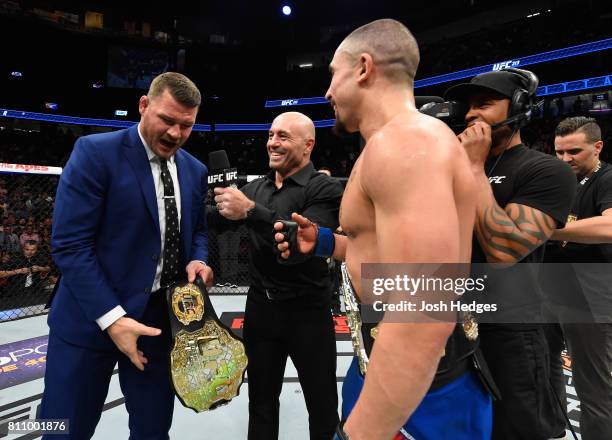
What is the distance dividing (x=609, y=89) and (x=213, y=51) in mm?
14990

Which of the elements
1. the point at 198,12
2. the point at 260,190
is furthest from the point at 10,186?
the point at 198,12

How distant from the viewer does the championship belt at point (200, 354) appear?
1302 mm

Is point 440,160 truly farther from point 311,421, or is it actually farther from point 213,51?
point 213,51

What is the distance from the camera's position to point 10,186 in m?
9.16

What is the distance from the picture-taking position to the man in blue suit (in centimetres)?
132

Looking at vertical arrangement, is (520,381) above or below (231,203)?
below

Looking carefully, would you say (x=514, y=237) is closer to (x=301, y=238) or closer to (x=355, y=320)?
(x=355, y=320)

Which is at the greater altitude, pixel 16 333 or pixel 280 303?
pixel 280 303

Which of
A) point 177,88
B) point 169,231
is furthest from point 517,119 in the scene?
point 169,231

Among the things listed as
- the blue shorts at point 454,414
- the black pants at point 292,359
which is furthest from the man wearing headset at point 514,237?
the black pants at point 292,359

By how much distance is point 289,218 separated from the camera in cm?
202

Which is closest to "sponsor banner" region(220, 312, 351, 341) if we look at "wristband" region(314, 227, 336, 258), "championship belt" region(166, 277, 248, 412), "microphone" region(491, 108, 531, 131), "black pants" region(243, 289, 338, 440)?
"black pants" region(243, 289, 338, 440)

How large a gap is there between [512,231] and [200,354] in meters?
1.13

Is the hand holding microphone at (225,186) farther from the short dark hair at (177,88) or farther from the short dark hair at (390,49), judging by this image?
the short dark hair at (390,49)
